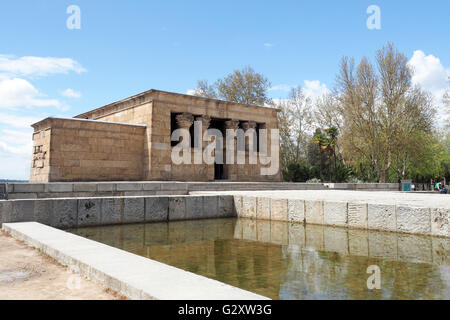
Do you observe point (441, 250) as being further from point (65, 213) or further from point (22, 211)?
point (22, 211)

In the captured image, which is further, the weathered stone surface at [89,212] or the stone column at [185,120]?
the stone column at [185,120]

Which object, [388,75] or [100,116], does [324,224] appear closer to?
[100,116]

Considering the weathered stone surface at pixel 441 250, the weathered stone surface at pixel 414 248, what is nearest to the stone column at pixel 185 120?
the weathered stone surface at pixel 414 248

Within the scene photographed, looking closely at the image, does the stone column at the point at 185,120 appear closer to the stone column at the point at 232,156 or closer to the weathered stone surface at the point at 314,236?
the stone column at the point at 232,156

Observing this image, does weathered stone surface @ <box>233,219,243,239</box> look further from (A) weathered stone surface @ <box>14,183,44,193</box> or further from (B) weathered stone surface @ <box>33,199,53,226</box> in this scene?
(A) weathered stone surface @ <box>14,183,44,193</box>

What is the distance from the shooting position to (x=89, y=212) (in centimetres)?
989

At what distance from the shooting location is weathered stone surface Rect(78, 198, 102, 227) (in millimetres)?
9764

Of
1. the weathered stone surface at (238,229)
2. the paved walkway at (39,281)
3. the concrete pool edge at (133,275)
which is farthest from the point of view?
the weathered stone surface at (238,229)

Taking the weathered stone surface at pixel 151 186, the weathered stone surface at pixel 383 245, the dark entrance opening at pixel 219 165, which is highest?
the dark entrance opening at pixel 219 165

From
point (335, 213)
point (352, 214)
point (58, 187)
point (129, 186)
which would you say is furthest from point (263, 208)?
point (58, 187)

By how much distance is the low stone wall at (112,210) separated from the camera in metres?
8.86

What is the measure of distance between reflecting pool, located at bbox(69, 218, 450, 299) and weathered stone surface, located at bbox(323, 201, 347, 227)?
26 cm

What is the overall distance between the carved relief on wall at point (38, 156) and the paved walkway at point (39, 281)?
15555 mm

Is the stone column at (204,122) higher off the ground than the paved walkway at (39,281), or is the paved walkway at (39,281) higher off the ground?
the stone column at (204,122)
